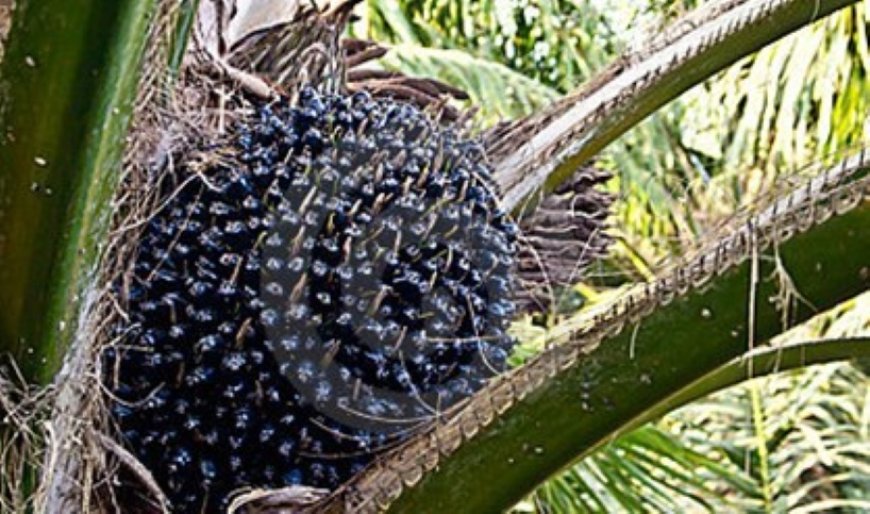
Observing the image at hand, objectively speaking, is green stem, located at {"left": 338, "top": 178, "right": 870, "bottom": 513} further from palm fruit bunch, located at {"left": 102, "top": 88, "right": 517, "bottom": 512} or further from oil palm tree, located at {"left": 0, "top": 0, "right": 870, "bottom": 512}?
palm fruit bunch, located at {"left": 102, "top": 88, "right": 517, "bottom": 512}

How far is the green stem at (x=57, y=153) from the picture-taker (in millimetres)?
575

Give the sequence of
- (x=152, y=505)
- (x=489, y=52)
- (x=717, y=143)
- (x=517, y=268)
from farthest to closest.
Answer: (x=489, y=52)
(x=717, y=143)
(x=517, y=268)
(x=152, y=505)

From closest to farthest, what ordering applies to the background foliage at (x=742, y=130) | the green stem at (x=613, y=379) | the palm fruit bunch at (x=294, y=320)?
1. the green stem at (x=613, y=379)
2. the palm fruit bunch at (x=294, y=320)
3. the background foliage at (x=742, y=130)

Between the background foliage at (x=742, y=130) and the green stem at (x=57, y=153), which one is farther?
the background foliage at (x=742, y=130)

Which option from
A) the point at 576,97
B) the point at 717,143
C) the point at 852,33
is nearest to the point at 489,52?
the point at 717,143

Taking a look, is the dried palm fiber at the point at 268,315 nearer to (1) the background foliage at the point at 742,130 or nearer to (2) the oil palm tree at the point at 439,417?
(2) the oil palm tree at the point at 439,417

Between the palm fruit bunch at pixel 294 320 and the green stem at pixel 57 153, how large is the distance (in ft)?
0.40

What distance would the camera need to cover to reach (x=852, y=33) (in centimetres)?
254

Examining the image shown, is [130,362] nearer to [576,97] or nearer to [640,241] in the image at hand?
[576,97]

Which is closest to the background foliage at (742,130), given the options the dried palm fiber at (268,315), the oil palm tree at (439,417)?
the dried palm fiber at (268,315)

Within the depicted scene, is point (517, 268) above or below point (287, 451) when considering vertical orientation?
above

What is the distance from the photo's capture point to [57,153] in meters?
0.60

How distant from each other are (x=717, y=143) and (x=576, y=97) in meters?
1.87

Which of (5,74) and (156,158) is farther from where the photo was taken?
(156,158)
